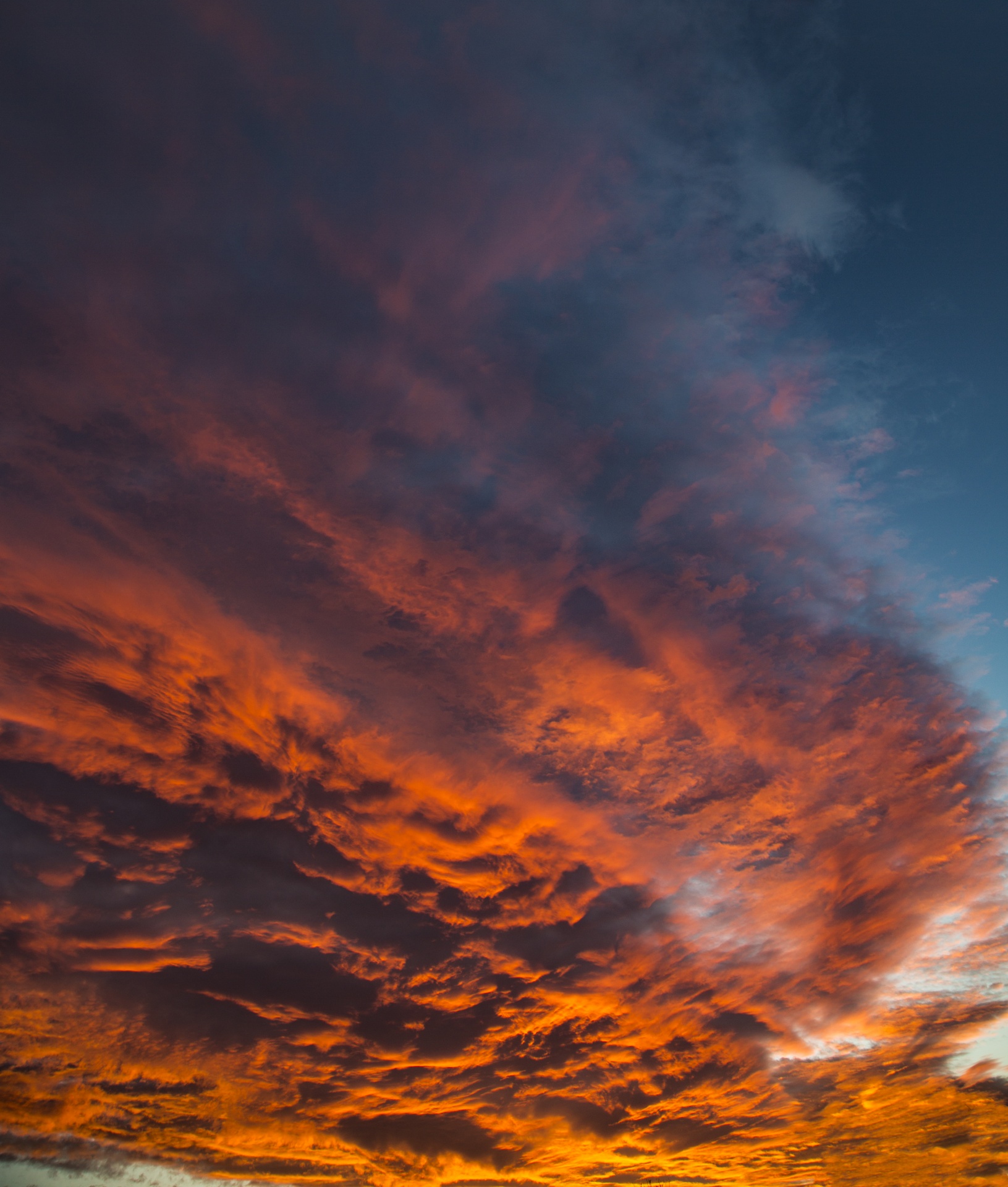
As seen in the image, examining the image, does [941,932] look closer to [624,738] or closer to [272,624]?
[624,738]

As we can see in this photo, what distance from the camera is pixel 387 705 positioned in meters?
8.53

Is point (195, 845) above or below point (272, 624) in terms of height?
below

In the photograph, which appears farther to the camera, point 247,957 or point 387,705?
point 247,957

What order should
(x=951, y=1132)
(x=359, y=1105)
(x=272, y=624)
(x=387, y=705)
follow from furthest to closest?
(x=951, y=1132) < (x=359, y=1105) < (x=387, y=705) < (x=272, y=624)

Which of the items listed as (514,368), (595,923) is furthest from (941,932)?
(514,368)

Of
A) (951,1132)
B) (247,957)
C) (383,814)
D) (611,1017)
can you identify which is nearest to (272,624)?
(383,814)

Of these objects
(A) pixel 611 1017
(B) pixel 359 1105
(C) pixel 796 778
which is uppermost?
(C) pixel 796 778

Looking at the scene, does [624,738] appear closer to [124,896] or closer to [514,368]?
[514,368]

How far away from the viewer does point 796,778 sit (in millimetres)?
9336

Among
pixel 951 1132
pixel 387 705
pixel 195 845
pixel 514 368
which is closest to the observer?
pixel 514 368

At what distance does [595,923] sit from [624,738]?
202 inches

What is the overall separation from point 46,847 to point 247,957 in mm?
4411

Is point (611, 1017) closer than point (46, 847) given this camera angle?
No

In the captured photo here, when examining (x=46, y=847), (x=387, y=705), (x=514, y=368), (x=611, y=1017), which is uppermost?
(x=514, y=368)
